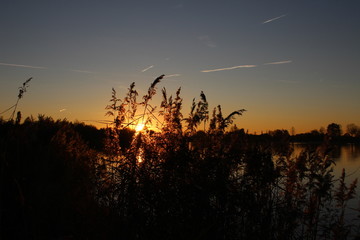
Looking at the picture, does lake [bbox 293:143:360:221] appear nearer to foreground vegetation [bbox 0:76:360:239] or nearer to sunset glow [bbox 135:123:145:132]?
foreground vegetation [bbox 0:76:360:239]

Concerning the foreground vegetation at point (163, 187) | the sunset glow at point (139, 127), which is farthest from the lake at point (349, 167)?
the sunset glow at point (139, 127)

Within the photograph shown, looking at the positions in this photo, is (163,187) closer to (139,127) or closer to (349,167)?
(139,127)

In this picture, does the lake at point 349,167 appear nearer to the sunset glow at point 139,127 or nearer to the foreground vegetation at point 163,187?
the foreground vegetation at point 163,187

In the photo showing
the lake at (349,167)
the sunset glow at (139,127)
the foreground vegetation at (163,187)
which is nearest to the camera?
the foreground vegetation at (163,187)

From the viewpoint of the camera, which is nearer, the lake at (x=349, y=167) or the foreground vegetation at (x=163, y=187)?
the foreground vegetation at (x=163, y=187)

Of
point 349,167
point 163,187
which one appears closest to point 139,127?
point 163,187

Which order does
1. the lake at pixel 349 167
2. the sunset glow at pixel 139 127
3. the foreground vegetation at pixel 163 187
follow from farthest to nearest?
the lake at pixel 349 167
the sunset glow at pixel 139 127
the foreground vegetation at pixel 163 187

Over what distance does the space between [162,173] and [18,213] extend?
7.45ft

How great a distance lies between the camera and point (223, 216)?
4785 mm

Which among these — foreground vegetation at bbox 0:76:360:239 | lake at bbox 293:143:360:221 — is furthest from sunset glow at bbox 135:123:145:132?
lake at bbox 293:143:360:221

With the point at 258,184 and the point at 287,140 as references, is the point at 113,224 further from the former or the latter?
the point at 287,140

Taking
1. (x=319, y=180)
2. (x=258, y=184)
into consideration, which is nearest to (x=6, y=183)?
(x=258, y=184)

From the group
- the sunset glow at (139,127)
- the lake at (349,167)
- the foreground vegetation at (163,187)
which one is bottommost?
the lake at (349,167)

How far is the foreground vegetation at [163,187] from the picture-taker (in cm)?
404
